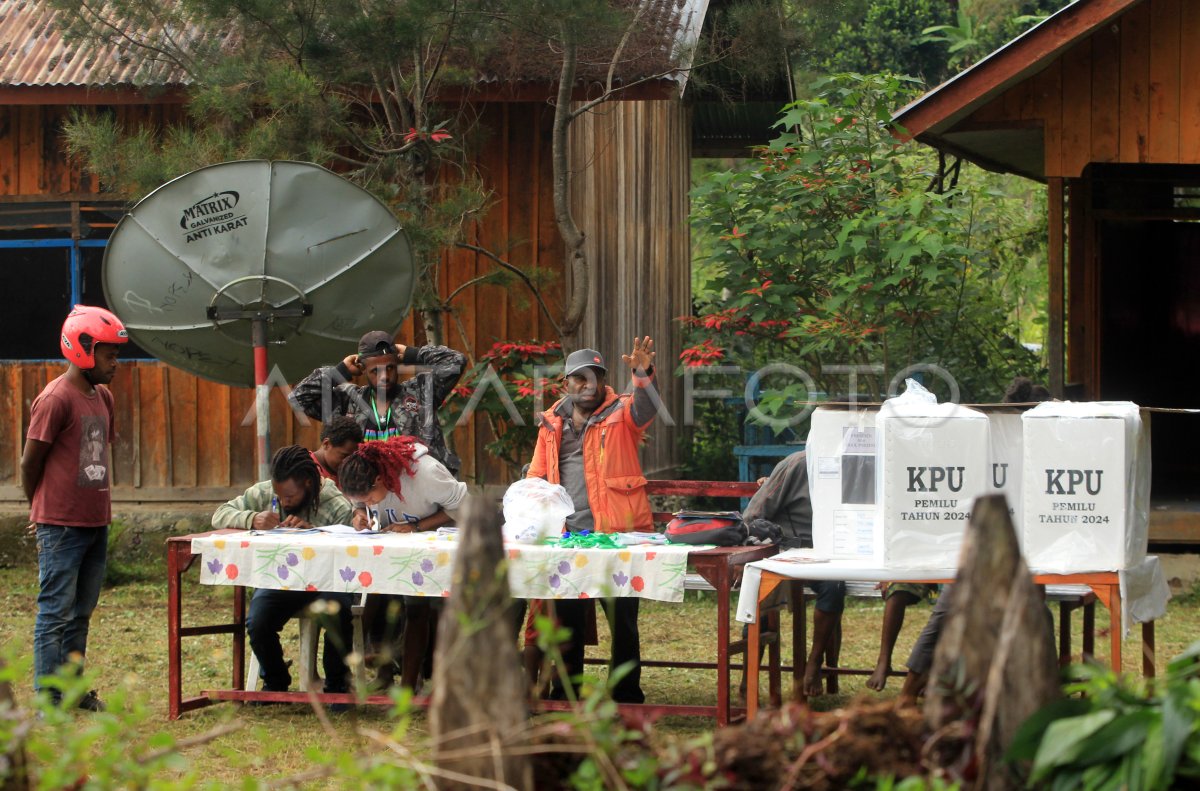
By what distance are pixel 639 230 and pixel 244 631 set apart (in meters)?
6.94

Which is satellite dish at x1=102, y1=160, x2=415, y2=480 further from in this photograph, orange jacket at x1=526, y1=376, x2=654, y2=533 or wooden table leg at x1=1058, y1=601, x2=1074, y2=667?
wooden table leg at x1=1058, y1=601, x2=1074, y2=667

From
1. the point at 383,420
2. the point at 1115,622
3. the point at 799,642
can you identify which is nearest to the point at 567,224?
the point at 383,420

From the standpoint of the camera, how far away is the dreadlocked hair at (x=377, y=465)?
6.68 metres

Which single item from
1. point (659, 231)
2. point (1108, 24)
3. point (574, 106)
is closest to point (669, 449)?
point (659, 231)

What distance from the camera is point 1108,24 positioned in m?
8.86

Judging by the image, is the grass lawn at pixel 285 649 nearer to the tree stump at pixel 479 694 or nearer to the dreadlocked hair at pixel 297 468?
the dreadlocked hair at pixel 297 468

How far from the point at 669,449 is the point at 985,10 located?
1143 centimetres

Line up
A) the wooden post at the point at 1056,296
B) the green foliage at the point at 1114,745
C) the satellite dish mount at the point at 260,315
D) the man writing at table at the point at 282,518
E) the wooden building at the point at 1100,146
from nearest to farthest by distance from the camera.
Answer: the green foliage at the point at 1114,745 < the man writing at table at the point at 282,518 < the satellite dish mount at the point at 260,315 < the wooden building at the point at 1100,146 < the wooden post at the point at 1056,296

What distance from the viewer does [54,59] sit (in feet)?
36.0

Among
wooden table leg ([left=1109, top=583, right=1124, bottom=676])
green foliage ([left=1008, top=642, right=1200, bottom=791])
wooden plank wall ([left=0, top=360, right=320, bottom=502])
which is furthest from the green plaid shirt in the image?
green foliage ([left=1008, top=642, right=1200, bottom=791])

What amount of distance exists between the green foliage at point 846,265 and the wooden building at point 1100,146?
59cm

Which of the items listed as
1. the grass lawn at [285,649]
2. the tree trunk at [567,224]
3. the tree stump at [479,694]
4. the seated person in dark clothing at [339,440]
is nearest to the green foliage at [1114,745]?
the tree stump at [479,694]

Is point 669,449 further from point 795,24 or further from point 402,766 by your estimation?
point 402,766

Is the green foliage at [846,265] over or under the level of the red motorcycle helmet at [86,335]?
over
